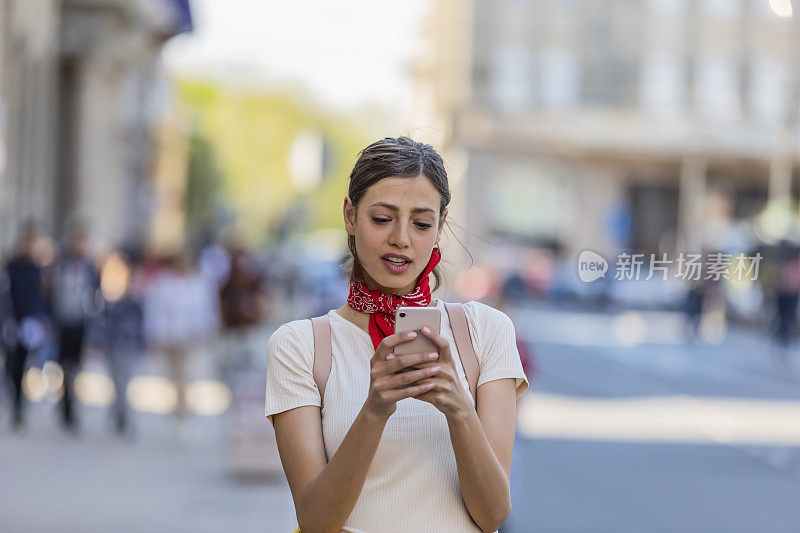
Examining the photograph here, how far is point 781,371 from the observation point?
20.4m

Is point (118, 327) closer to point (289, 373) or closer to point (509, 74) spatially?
point (289, 373)

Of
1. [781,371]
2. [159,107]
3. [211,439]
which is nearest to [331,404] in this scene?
[211,439]

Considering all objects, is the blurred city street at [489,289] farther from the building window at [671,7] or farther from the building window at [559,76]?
the building window at [559,76]

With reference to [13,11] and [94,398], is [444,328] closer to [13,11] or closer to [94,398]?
[94,398]

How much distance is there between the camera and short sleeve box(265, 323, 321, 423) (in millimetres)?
2820

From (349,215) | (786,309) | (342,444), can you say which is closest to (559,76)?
(786,309)

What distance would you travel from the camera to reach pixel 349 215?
296cm

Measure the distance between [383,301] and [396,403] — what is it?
0.25m

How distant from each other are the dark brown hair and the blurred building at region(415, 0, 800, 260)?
0.65 metres

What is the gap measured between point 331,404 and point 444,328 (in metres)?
0.31

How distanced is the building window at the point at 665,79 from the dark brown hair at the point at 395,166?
39.3 feet

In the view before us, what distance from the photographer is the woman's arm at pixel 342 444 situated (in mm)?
2533

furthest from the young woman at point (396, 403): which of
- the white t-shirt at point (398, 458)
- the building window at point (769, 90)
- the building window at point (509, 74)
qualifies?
the building window at point (509, 74)

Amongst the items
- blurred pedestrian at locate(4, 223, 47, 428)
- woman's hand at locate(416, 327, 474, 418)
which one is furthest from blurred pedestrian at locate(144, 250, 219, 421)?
woman's hand at locate(416, 327, 474, 418)
